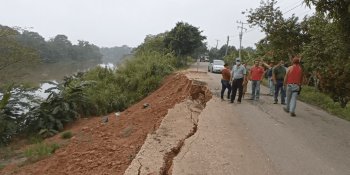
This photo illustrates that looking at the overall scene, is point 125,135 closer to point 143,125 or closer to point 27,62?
point 143,125

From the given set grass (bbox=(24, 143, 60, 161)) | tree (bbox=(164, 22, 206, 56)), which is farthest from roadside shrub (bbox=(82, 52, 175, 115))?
tree (bbox=(164, 22, 206, 56))

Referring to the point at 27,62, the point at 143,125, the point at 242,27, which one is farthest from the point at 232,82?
the point at 242,27

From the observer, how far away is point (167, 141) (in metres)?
7.04

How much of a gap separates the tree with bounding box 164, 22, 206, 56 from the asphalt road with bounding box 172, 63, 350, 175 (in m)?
28.7

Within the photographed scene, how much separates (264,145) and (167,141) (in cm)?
183

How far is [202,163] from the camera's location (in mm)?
5949

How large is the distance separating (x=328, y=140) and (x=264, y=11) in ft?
47.0

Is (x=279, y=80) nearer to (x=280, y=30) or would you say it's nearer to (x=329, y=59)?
(x=329, y=59)

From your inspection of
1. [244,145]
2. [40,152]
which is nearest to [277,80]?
[244,145]

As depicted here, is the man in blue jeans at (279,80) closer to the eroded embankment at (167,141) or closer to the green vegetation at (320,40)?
the green vegetation at (320,40)

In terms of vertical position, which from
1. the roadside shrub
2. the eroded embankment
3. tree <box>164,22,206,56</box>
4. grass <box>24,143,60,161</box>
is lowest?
grass <box>24,143,60,161</box>

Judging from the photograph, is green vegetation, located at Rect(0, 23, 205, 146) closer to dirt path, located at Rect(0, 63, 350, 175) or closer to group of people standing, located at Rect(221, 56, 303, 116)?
dirt path, located at Rect(0, 63, 350, 175)

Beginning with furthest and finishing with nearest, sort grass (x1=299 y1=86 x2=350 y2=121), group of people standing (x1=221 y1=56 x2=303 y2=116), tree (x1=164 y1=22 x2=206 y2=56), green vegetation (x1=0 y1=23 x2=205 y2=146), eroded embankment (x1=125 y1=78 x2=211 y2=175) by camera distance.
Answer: tree (x1=164 y1=22 x2=206 y2=56) → green vegetation (x1=0 y1=23 x2=205 y2=146) → grass (x1=299 y1=86 x2=350 y2=121) → group of people standing (x1=221 y1=56 x2=303 y2=116) → eroded embankment (x1=125 y1=78 x2=211 y2=175)

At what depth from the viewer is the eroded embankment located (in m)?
5.70
